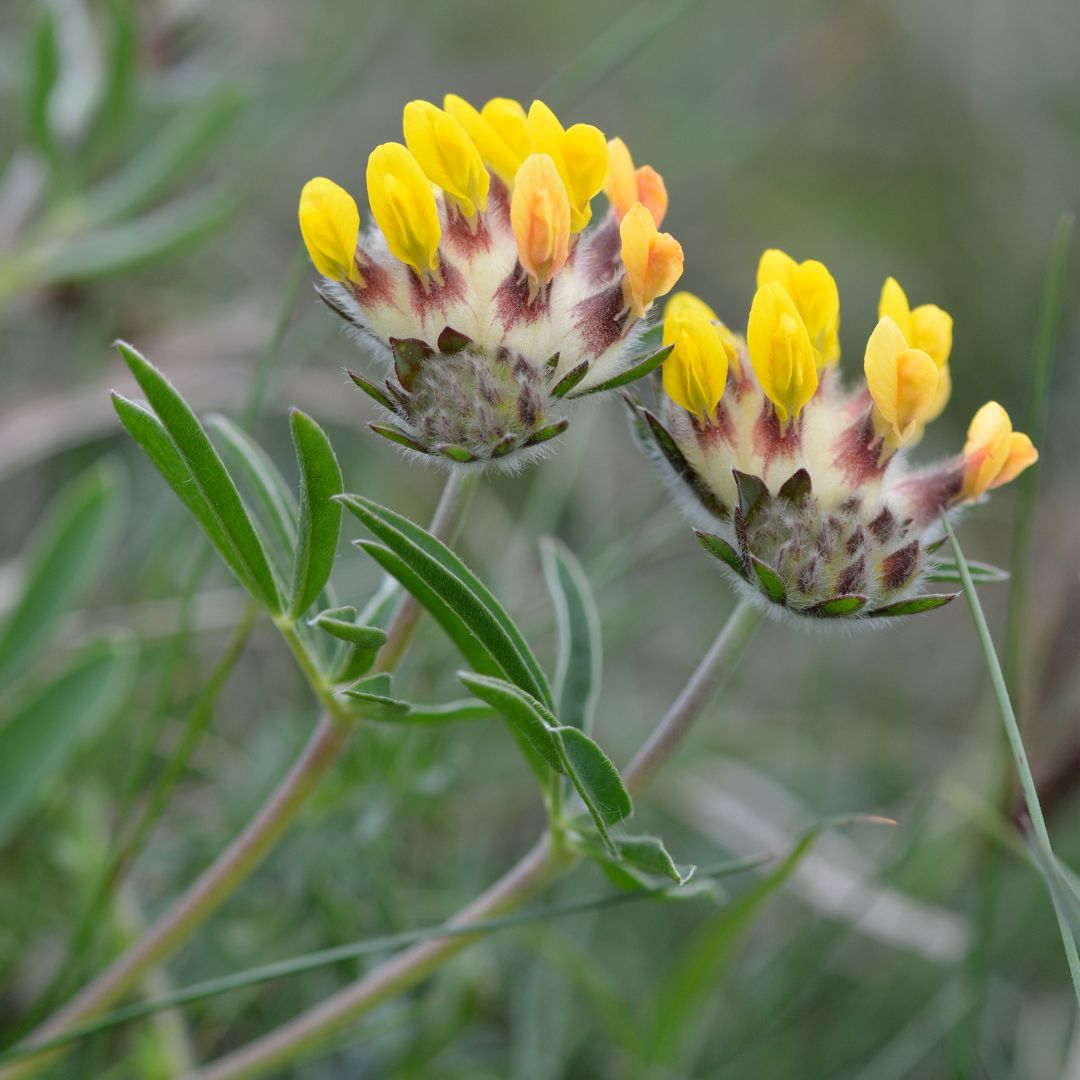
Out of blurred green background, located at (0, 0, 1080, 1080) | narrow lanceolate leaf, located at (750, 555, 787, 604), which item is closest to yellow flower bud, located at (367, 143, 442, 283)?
narrow lanceolate leaf, located at (750, 555, 787, 604)

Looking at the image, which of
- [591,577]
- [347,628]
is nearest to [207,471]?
[347,628]

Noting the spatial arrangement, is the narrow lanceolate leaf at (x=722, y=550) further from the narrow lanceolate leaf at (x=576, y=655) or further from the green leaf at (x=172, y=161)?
the green leaf at (x=172, y=161)

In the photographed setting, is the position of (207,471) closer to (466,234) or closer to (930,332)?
(466,234)

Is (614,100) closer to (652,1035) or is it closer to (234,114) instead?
(234,114)

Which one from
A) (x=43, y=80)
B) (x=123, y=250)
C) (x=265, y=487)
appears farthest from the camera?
(x=123, y=250)

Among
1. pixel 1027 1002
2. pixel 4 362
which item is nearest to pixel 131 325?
pixel 4 362

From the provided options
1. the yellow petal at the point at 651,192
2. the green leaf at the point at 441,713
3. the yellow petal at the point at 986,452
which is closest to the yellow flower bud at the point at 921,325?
the yellow petal at the point at 986,452
